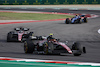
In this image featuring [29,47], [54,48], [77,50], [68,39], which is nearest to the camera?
[77,50]

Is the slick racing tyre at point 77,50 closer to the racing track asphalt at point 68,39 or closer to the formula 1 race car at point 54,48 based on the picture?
the formula 1 race car at point 54,48

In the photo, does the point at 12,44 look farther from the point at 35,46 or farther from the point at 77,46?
the point at 77,46

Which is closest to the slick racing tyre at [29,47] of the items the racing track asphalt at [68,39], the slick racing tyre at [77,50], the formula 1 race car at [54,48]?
the formula 1 race car at [54,48]

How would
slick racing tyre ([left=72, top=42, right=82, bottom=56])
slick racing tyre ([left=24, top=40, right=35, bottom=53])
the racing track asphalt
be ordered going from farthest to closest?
1. slick racing tyre ([left=24, top=40, right=35, bottom=53])
2. slick racing tyre ([left=72, top=42, right=82, bottom=56])
3. the racing track asphalt

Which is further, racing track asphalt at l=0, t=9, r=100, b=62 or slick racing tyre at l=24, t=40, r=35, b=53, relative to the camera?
slick racing tyre at l=24, t=40, r=35, b=53

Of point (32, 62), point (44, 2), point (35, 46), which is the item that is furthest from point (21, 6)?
point (32, 62)

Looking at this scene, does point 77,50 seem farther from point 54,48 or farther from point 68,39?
point 68,39

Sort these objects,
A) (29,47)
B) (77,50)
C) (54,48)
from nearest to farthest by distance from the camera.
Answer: (77,50), (54,48), (29,47)

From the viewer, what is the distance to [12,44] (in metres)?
14.3

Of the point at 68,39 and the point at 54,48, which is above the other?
the point at 54,48

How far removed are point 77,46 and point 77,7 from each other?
3736 cm

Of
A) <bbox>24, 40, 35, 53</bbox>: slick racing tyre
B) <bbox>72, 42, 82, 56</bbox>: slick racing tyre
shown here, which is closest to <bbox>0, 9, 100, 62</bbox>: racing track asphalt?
<bbox>72, 42, 82, 56</bbox>: slick racing tyre

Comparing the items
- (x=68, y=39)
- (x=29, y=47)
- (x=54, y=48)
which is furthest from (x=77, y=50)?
(x=68, y=39)

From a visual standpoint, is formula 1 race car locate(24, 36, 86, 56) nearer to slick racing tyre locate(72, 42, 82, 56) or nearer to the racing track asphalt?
slick racing tyre locate(72, 42, 82, 56)
